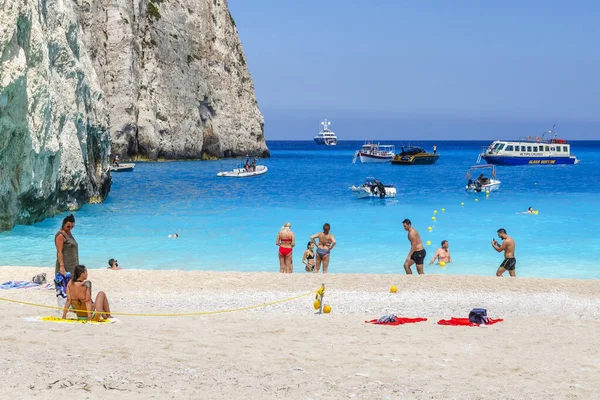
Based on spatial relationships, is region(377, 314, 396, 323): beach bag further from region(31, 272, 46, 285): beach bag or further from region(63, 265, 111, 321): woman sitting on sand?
region(31, 272, 46, 285): beach bag

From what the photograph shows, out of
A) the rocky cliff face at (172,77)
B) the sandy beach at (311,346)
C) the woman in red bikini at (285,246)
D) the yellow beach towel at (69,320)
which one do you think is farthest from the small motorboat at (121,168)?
the yellow beach towel at (69,320)

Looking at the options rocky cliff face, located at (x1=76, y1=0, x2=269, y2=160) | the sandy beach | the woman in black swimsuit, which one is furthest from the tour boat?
the sandy beach

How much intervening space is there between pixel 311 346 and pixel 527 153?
79.5 m

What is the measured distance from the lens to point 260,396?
327 inches

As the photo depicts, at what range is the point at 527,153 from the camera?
85000 mm

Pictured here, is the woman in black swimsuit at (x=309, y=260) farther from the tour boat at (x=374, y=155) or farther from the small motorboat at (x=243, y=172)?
the tour boat at (x=374, y=155)

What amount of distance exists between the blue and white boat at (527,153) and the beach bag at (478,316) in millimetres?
71781

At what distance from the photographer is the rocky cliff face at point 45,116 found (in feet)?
83.2

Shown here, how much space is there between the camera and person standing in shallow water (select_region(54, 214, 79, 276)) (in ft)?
43.3

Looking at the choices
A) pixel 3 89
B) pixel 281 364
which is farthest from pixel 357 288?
pixel 3 89

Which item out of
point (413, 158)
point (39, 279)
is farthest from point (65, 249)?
point (413, 158)

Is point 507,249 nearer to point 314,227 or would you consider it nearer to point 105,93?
point 314,227

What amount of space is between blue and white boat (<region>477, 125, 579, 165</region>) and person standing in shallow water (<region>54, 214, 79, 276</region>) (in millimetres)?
73054

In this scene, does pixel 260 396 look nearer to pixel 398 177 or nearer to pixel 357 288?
pixel 357 288
